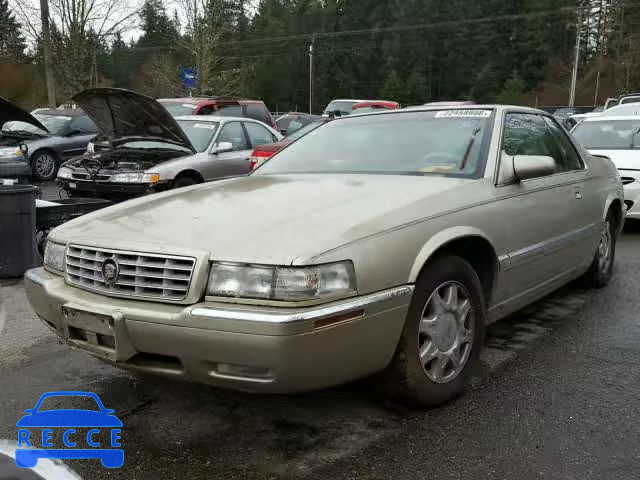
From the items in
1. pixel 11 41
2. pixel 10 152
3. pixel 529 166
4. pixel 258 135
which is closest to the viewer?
pixel 529 166

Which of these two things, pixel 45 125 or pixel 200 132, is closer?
pixel 200 132

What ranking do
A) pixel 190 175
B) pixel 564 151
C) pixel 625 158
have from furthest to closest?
1. pixel 190 175
2. pixel 625 158
3. pixel 564 151

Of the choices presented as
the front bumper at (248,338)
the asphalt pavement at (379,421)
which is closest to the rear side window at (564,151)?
the asphalt pavement at (379,421)

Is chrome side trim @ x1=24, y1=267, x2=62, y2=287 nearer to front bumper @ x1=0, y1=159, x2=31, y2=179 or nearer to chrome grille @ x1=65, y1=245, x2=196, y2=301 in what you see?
chrome grille @ x1=65, y1=245, x2=196, y2=301

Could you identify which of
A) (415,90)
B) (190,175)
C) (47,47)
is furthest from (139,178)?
(415,90)

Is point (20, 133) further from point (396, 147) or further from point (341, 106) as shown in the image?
point (396, 147)

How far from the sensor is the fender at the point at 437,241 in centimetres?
278

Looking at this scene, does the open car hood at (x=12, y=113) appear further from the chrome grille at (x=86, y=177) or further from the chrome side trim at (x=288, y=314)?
the chrome side trim at (x=288, y=314)

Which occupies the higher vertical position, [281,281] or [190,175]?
[281,281]

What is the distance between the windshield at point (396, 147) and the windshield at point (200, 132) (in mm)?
5070

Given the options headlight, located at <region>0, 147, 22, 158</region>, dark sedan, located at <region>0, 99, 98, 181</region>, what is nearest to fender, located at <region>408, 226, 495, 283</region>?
headlight, located at <region>0, 147, 22, 158</region>

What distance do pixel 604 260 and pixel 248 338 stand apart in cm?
396

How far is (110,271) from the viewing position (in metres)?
2.69

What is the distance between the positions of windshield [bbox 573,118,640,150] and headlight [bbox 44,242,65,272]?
757 cm
